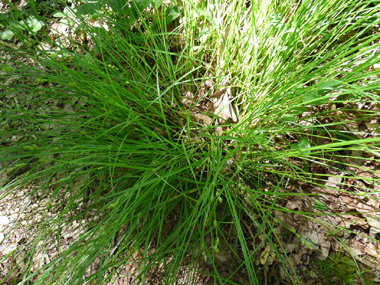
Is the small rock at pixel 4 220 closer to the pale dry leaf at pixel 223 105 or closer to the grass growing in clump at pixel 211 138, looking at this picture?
the grass growing in clump at pixel 211 138

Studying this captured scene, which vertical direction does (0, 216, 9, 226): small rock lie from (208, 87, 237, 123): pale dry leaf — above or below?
below

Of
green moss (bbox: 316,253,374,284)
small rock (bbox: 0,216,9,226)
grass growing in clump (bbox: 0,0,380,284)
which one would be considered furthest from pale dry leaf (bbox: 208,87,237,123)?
small rock (bbox: 0,216,9,226)

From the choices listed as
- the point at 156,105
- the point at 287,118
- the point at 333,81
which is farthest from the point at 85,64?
the point at 333,81

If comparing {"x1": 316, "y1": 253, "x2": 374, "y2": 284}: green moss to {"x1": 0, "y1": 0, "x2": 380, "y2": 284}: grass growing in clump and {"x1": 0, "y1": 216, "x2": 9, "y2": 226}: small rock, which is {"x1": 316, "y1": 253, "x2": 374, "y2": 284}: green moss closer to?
{"x1": 0, "y1": 0, "x2": 380, "y2": 284}: grass growing in clump

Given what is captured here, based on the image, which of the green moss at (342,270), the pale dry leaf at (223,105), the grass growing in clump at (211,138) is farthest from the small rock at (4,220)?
the green moss at (342,270)

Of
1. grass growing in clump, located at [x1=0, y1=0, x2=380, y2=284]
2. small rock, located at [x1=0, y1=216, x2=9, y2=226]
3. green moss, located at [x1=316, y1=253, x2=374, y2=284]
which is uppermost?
grass growing in clump, located at [x1=0, y1=0, x2=380, y2=284]

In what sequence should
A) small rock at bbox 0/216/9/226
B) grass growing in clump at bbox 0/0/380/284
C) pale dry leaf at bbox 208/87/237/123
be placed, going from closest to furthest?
grass growing in clump at bbox 0/0/380/284 → pale dry leaf at bbox 208/87/237/123 → small rock at bbox 0/216/9/226

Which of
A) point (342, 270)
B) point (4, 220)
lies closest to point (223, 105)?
point (342, 270)

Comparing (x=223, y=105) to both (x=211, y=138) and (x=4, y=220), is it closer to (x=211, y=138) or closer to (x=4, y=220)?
(x=211, y=138)

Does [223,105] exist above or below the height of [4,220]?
above

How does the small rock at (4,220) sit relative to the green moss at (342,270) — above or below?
above

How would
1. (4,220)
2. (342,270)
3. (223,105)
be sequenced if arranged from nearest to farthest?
(342,270) < (223,105) < (4,220)

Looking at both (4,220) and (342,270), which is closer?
(342,270)

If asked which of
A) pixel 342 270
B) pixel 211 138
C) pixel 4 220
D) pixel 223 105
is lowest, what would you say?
pixel 342 270
